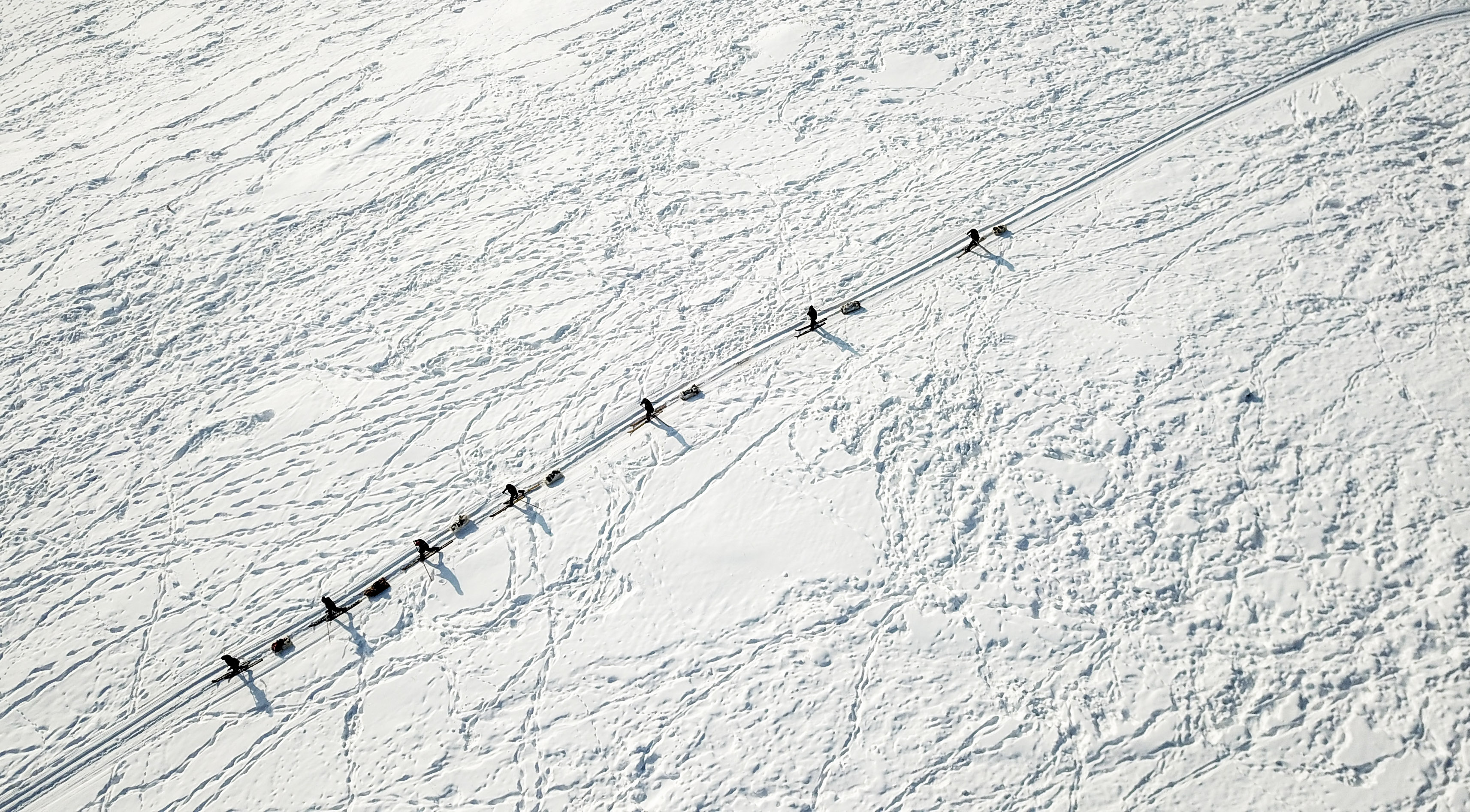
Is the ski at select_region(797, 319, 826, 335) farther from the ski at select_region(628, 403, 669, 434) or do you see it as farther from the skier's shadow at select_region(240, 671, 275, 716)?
the skier's shadow at select_region(240, 671, 275, 716)

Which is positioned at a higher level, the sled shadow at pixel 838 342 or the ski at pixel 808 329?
the ski at pixel 808 329

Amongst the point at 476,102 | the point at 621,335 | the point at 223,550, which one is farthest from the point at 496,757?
the point at 476,102

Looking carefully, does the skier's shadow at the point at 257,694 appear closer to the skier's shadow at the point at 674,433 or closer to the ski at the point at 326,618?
the ski at the point at 326,618

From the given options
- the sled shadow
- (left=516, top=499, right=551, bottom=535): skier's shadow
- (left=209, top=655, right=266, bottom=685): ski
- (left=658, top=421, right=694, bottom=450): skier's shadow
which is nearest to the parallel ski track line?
the sled shadow

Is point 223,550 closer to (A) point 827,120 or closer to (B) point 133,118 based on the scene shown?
(A) point 827,120

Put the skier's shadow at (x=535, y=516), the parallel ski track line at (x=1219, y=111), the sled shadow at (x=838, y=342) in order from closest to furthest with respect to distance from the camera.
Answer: the skier's shadow at (x=535, y=516) < the sled shadow at (x=838, y=342) < the parallel ski track line at (x=1219, y=111)

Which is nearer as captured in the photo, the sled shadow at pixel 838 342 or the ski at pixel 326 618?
the ski at pixel 326 618

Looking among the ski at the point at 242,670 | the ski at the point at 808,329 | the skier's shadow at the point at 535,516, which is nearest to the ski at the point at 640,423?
the skier's shadow at the point at 535,516
